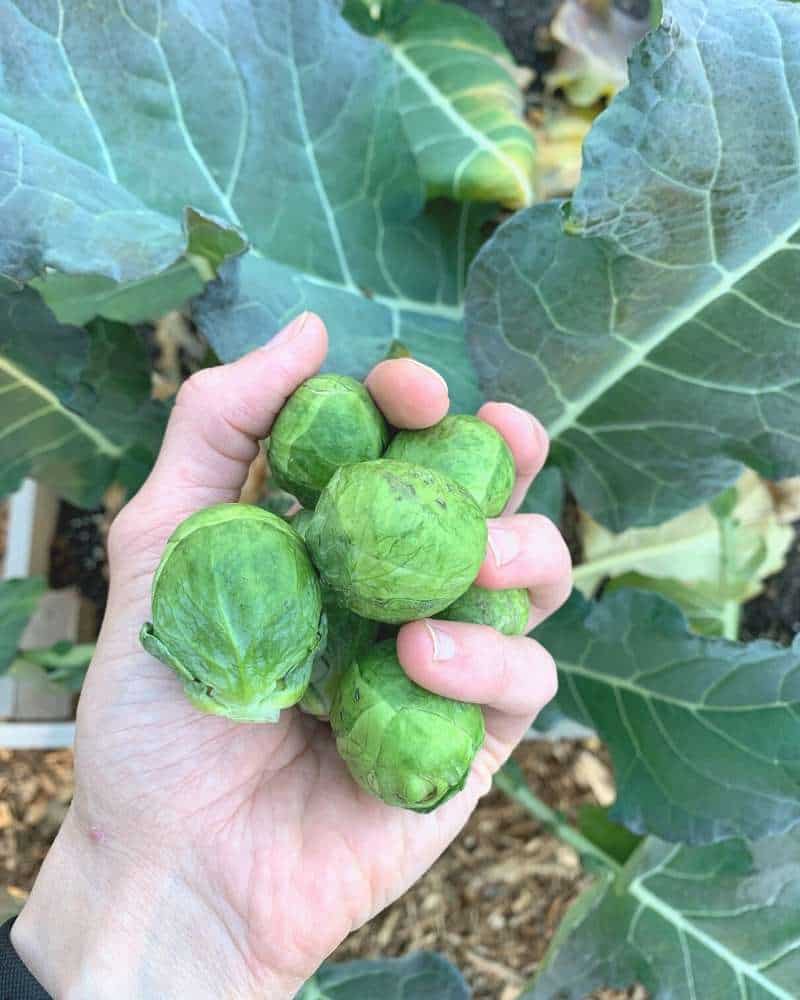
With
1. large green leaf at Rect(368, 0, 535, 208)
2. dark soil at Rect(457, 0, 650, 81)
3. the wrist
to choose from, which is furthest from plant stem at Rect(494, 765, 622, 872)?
dark soil at Rect(457, 0, 650, 81)

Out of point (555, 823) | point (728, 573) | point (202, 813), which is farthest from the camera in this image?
point (728, 573)

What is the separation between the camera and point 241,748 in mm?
1268

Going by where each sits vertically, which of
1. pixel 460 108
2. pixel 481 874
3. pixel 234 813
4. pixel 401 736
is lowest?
pixel 481 874

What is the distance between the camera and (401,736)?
95cm

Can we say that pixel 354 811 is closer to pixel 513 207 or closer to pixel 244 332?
pixel 244 332

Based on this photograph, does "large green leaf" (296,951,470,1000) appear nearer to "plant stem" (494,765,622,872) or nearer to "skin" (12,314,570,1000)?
"plant stem" (494,765,622,872)

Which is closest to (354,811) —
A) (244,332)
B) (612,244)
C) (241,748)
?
(241,748)

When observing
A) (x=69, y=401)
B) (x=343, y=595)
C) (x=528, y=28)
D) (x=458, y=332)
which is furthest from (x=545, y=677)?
(x=528, y=28)

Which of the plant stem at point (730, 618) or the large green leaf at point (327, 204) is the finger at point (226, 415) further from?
the plant stem at point (730, 618)

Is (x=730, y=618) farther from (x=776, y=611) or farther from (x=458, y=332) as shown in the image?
(x=458, y=332)

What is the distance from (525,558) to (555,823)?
3.77ft

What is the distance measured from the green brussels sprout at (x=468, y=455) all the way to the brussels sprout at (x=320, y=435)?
6 cm

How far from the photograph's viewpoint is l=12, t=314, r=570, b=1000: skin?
47.1 inches

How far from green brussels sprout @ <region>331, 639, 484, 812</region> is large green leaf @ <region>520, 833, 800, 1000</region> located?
43.2 inches
